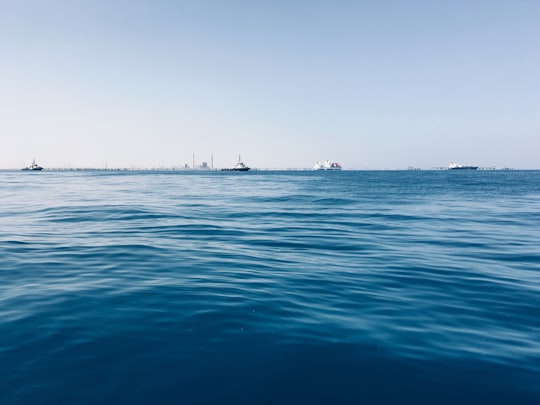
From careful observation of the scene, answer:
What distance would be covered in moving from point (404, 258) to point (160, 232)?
34.8 ft

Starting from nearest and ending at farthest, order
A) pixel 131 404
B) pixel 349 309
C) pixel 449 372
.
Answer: pixel 131 404, pixel 449 372, pixel 349 309

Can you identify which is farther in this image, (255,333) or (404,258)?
(404,258)

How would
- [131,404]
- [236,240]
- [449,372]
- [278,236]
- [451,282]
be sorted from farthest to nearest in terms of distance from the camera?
[278,236] < [236,240] < [451,282] < [449,372] < [131,404]

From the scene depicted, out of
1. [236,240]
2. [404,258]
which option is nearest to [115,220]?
[236,240]

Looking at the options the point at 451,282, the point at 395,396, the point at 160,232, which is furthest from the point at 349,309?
the point at 160,232

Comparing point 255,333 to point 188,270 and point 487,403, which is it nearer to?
point 487,403

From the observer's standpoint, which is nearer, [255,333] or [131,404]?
[131,404]

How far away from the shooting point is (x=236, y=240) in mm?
14445

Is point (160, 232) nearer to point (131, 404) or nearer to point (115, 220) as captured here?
point (115, 220)

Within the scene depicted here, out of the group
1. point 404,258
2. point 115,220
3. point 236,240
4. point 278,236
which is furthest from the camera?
point 115,220

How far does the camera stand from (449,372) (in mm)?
4980

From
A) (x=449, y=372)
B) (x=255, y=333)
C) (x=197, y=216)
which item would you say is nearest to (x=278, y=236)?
(x=197, y=216)

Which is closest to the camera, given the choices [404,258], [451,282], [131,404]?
[131,404]

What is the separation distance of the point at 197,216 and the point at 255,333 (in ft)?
52.6
